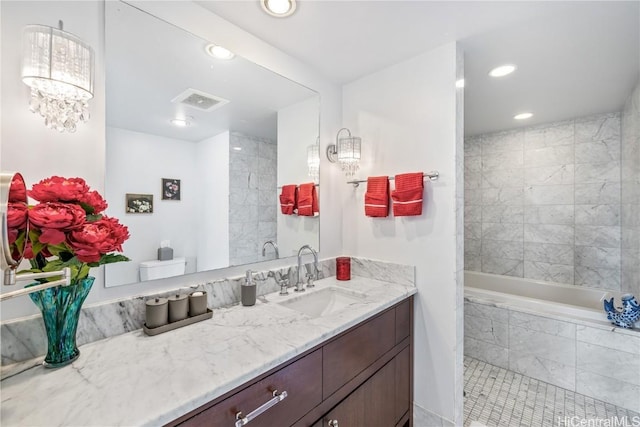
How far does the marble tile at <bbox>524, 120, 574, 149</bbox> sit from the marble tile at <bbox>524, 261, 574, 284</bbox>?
1400 mm

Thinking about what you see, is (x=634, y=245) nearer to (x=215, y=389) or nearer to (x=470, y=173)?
(x=470, y=173)

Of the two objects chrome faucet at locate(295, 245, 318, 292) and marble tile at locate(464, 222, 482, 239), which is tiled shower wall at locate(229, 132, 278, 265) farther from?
marble tile at locate(464, 222, 482, 239)

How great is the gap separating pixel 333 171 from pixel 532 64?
5.05 feet

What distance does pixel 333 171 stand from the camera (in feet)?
6.83

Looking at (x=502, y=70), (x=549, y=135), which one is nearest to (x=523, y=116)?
(x=549, y=135)

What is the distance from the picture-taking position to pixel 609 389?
197 cm

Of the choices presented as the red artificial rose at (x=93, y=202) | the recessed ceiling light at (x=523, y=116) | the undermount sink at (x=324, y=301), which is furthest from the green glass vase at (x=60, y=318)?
the recessed ceiling light at (x=523, y=116)

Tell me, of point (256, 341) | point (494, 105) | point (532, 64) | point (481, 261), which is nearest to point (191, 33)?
point (256, 341)

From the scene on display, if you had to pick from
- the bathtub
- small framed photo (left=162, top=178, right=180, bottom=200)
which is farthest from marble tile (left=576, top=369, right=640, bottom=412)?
small framed photo (left=162, top=178, right=180, bottom=200)

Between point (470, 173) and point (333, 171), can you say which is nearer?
point (333, 171)

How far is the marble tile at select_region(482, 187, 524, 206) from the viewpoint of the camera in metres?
3.33

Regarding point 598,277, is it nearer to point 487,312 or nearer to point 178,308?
point 487,312

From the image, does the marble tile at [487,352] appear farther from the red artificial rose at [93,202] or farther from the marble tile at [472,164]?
the red artificial rose at [93,202]

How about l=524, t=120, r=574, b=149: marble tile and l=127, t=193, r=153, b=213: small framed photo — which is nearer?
l=127, t=193, r=153, b=213: small framed photo
